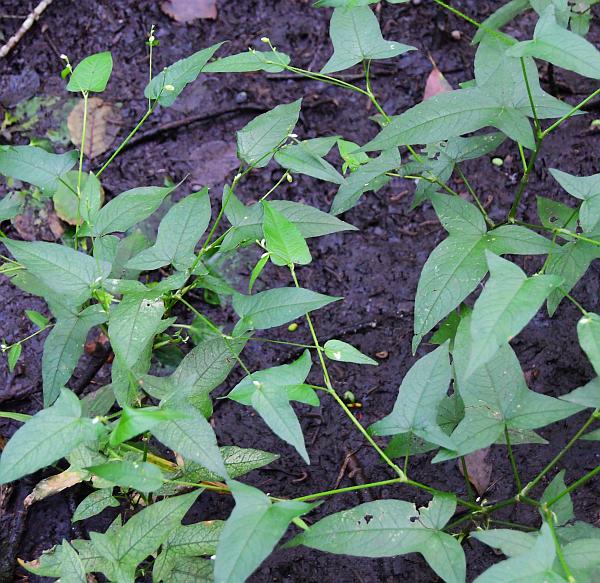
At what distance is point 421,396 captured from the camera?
4.84ft

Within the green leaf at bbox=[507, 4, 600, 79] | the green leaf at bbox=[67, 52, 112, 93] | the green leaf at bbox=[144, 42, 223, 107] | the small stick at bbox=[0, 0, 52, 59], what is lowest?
the green leaf at bbox=[507, 4, 600, 79]

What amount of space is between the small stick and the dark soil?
0.03 m

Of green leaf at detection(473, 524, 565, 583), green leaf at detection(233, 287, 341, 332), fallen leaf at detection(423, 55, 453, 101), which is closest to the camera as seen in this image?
green leaf at detection(473, 524, 565, 583)

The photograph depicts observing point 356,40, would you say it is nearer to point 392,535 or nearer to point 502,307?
point 502,307

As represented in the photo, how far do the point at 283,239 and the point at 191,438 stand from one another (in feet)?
1.54

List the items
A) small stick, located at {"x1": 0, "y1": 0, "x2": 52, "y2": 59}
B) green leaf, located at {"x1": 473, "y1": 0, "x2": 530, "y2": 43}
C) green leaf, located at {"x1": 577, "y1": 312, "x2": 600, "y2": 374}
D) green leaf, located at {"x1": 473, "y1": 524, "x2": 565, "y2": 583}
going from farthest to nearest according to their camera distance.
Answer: small stick, located at {"x1": 0, "y1": 0, "x2": 52, "y2": 59} → green leaf, located at {"x1": 473, "y1": 0, "x2": 530, "y2": 43} → green leaf, located at {"x1": 577, "y1": 312, "x2": 600, "y2": 374} → green leaf, located at {"x1": 473, "y1": 524, "x2": 565, "y2": 583}

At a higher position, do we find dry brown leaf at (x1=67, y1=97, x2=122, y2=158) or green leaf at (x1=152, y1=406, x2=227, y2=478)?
dry brown leaf at (x1=67, y1=97, x2=122, y2=158)

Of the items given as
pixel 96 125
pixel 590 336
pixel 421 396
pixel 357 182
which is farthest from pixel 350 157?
pixel 96 125

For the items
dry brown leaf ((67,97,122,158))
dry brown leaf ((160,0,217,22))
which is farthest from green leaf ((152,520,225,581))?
dry brown leaf ((160,0,217,22))

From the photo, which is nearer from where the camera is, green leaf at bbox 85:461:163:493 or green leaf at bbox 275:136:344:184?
green leaf at bbox 85:461:163:493

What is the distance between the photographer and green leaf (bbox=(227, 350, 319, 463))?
4.31ft

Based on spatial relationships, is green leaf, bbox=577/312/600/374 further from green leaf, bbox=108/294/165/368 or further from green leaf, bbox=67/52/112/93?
green leaf, bbox=67/52/112/93

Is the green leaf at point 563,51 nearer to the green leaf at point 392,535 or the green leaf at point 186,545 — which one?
the green leaf at point 392,535

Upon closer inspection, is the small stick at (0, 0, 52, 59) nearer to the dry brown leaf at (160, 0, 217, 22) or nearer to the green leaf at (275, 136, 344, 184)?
the dry brown leaf at (160, 0, 217, 22)
